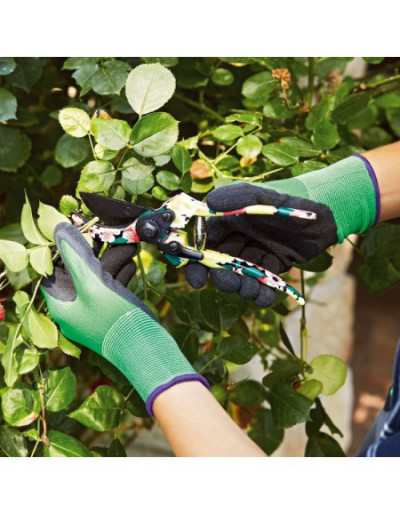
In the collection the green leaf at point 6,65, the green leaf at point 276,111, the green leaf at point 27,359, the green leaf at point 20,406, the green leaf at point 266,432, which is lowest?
the green leaf at point 266,432

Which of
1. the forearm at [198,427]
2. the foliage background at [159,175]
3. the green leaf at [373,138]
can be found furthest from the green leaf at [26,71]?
the green leaf at [373,138]

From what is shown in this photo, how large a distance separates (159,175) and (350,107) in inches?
13.2

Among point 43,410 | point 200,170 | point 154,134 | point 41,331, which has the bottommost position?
point 43,410

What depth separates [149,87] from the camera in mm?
944

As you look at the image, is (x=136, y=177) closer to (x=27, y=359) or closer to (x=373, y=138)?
(x=27, y=359)

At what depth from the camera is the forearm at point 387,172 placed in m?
1.05

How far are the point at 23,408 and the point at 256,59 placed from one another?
0.65 m

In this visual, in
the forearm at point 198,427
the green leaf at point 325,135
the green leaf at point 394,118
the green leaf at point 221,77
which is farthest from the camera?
the green leaf at point 394,118

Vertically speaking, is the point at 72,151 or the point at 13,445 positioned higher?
the point at 72,151

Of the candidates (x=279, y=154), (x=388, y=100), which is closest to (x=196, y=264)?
(x=279, y=154)

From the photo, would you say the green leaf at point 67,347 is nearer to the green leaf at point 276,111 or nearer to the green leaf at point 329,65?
the green leaf at point 276,111

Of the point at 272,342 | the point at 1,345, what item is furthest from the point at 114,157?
the point at 272,342

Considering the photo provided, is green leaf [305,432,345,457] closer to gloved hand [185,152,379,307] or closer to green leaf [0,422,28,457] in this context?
gloved hand [185,152,379,307]

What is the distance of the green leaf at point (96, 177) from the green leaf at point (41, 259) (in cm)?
9
